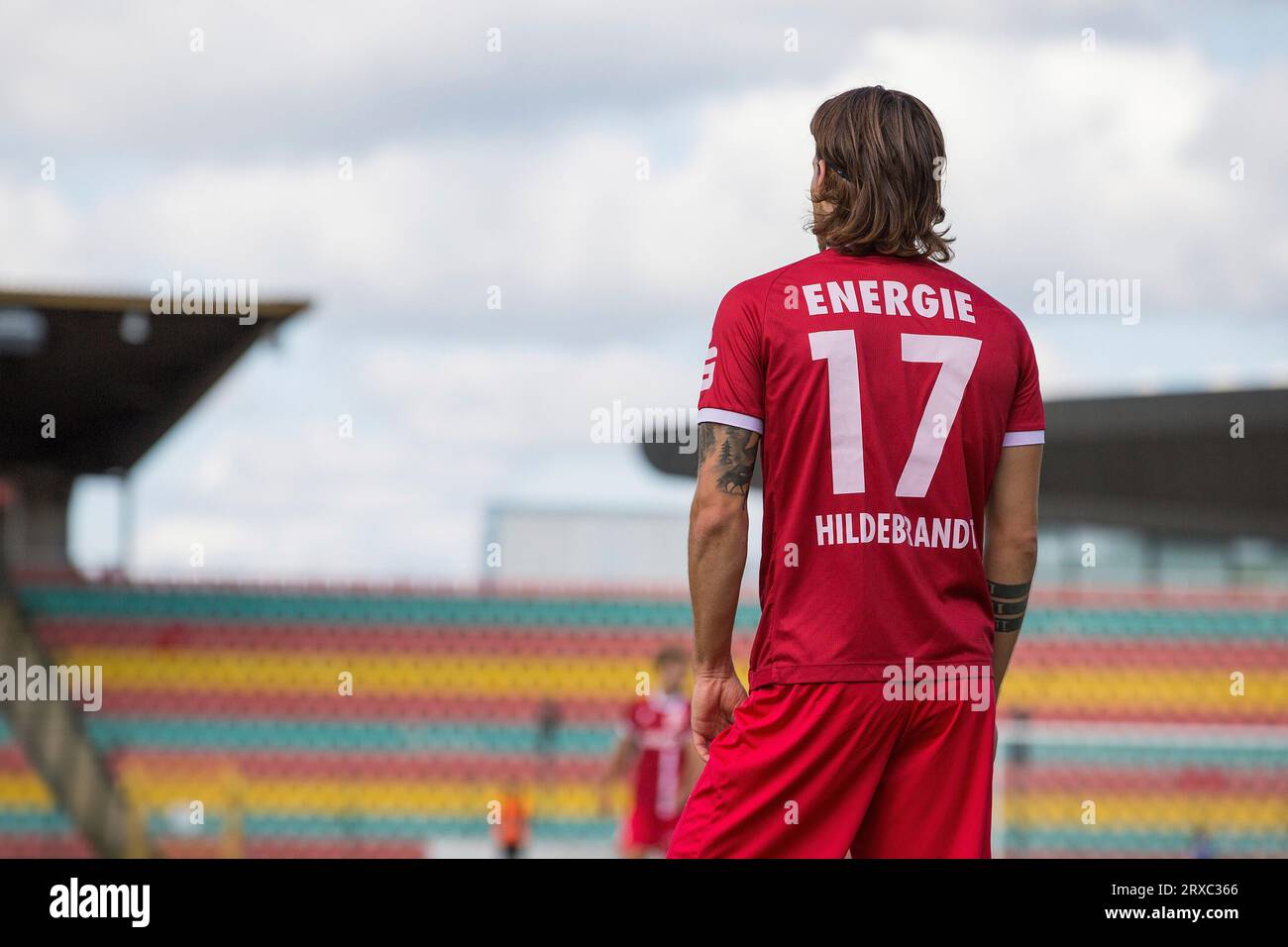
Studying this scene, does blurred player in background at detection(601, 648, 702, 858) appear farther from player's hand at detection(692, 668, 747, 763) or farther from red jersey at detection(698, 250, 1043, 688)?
red jersey at detection(698, 250, 1043, 688)

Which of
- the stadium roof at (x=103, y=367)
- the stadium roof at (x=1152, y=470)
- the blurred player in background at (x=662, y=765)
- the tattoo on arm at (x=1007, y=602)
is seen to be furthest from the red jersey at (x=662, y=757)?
the tattoo on arm at (x=1007, y=602)

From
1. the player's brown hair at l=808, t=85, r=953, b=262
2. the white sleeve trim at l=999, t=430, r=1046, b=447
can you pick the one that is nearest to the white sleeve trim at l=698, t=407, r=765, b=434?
the player's brown hair at l=808, t=85, r=953, b=262

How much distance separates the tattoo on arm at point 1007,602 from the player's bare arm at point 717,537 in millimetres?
492

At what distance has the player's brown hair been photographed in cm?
237

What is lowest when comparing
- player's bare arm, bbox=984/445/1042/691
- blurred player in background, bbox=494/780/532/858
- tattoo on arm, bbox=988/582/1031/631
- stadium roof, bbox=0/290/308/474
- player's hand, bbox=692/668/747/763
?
blurred player in background, bbox=494/780/532/858

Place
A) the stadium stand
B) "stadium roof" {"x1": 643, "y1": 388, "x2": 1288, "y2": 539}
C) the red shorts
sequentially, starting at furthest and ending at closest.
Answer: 1. the stadium stand
2. "stadium roof" {"x1": 643, "y1": 388, "x2": 1288, "y2": 539}
3. the red shorts

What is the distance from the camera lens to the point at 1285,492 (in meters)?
14.9

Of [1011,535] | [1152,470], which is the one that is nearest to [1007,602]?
[1011,535]

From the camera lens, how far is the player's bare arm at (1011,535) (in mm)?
2479

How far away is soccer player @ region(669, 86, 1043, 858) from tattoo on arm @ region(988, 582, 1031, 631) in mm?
137

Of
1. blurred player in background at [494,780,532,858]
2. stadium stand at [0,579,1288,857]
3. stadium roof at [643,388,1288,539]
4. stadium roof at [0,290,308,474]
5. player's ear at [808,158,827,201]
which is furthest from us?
stadium stand at [0,579,1288,857]

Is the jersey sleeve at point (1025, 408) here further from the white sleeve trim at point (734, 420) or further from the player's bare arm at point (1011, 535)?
the white sleeve trim at point (734, 420)
